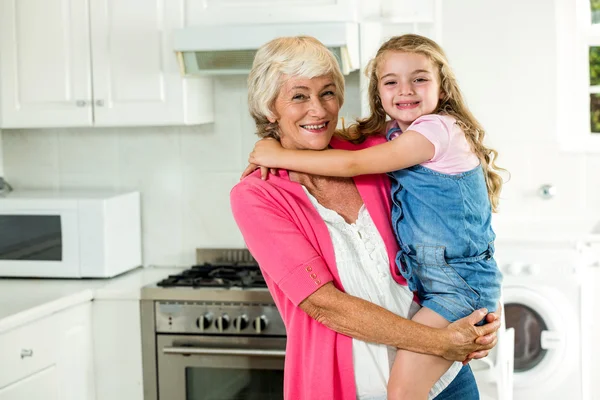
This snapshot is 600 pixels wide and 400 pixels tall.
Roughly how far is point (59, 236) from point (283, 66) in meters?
1.79

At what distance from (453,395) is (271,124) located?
0.75 m

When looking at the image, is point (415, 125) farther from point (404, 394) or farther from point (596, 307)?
point (596, 307)

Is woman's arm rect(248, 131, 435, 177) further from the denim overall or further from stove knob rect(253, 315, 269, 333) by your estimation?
stove knob rect(253, 315, 269, 333)

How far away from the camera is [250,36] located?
3.20m

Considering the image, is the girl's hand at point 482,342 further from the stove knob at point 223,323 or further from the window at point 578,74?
the window at point 578,74

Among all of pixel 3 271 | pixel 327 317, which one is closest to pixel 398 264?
pixel 327 317

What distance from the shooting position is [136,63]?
3443 mm

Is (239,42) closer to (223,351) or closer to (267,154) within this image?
(223,351)

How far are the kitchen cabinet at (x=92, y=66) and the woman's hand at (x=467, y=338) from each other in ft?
5.83

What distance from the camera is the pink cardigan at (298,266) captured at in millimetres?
1896

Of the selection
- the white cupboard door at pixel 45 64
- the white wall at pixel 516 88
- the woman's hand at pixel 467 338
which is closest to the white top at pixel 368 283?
the woman's hand at pixel 467 338

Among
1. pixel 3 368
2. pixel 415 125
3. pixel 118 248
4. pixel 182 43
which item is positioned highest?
pixel 182 43

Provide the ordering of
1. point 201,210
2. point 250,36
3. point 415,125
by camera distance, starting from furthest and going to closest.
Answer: point 201,210 < point 250,36 < point 415,125

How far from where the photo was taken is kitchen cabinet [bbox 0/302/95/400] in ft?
9.27
